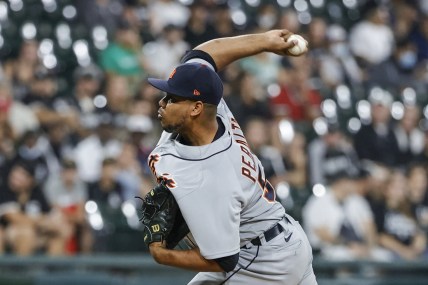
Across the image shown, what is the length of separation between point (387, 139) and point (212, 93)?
22.4ft

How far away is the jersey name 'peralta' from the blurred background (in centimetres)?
367

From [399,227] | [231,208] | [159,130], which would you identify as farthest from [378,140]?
[231,208]

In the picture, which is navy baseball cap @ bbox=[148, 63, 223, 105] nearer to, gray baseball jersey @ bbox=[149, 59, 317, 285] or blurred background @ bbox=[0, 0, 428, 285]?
gray baseball jersey @ bbox=[149, 59, 317, 285]

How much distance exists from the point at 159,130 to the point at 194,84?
18.0 feet

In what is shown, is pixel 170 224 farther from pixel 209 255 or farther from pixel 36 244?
pixel 36 244

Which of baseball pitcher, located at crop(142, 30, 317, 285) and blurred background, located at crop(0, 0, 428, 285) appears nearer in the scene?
baseball pitcher, located at crop(142, 30, 317, 285)

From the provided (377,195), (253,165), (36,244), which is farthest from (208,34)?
(253,165)

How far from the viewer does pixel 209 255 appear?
436cm

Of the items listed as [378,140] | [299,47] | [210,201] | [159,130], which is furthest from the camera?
[378,140]

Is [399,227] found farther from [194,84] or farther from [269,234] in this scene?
[194,84]

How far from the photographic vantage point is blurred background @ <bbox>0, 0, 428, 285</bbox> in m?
8.49

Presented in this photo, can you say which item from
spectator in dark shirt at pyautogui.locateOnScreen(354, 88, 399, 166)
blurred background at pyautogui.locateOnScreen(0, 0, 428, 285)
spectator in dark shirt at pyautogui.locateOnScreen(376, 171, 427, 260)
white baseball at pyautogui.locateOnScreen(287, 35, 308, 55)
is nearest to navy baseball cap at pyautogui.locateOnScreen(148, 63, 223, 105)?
white baseball at pyautogui.locateOnScreen(287, 35, 308, 55)

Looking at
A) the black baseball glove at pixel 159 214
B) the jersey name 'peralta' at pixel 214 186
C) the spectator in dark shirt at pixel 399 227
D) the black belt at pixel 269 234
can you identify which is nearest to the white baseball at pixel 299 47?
the jersey name 'peralta' at pixel 214 186

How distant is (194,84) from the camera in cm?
439
